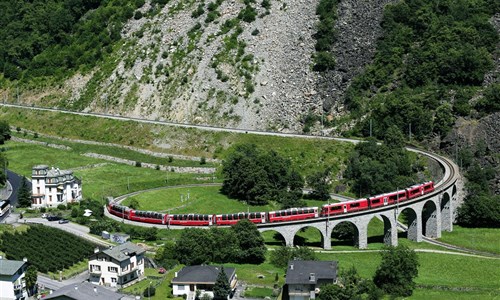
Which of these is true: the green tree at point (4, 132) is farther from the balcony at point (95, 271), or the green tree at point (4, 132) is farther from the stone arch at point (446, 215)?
the stone arch at point (446, 215)

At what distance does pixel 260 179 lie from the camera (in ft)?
500

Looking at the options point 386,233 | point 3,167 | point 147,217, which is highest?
point 3,167

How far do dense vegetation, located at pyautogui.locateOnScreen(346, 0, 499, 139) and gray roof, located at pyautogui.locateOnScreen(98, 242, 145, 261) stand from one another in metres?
67.9

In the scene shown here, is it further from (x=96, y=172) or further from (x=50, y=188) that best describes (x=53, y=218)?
(x=96, y=172)

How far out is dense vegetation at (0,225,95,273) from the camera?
119394mm

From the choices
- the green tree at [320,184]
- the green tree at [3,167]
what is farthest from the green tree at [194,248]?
the green tree at [3,167]

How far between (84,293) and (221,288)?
15.4 metres

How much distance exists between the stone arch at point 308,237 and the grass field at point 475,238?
1928 cm

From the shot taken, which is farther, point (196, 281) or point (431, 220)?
point (431, 220)

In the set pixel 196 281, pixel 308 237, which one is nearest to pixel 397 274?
pixel 196 281

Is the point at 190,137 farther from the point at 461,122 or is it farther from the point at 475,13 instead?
the point at 475,13

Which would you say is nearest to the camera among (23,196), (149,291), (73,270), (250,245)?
(149,291)

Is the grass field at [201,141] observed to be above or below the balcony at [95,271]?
above

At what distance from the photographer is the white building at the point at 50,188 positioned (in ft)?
497
